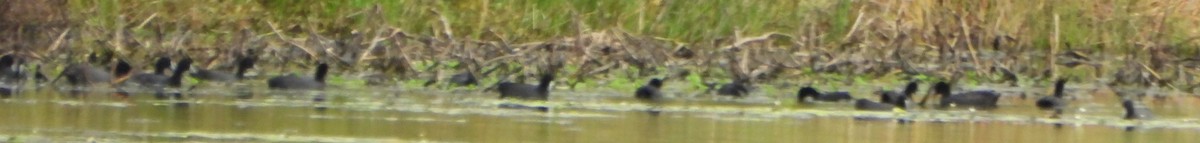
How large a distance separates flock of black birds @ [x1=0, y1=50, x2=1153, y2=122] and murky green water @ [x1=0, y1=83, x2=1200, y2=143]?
0.09 meters

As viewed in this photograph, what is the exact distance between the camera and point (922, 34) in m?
16.5

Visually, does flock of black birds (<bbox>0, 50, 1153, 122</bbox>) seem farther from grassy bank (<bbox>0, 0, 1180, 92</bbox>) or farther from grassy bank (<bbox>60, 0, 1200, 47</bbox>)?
Answer: grassy bank (<bbox>60, 0, 1200, 47</bbox>)

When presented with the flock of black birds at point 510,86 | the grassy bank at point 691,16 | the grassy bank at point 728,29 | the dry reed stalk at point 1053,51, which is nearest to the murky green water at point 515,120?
the flock of black birds at point 510,86

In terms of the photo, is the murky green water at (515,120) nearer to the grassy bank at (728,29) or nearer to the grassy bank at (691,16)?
the grassy bank at (728,29)

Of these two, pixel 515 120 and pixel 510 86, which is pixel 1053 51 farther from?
pixel 515 120

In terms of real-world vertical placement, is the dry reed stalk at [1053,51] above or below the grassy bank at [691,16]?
below

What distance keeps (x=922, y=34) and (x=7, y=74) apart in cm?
607

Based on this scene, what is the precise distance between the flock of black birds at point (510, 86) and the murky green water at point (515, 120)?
0.29 feet

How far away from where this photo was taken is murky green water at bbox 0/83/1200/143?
28.3ft

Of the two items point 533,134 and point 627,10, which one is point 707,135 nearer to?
point 533,134

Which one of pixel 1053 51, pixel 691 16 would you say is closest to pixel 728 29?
pixel 691 16

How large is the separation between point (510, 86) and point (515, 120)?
1.79 meters

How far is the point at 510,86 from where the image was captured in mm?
11422

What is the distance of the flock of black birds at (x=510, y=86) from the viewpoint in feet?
36.7
